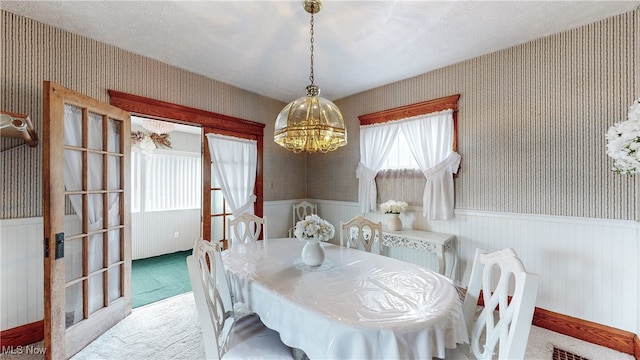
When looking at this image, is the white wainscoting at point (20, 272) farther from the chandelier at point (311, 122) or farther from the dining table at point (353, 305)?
the chandelier at point (311, 122)

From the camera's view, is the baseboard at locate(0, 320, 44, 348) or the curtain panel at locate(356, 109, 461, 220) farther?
the curtain panel at locate(356, 109, 461, 220)

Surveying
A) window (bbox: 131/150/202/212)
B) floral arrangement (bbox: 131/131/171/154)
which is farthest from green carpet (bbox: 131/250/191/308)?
floral arrangement (bbox: 131/131/171/154)

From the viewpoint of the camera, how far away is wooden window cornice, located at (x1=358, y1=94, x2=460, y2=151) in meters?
2.94

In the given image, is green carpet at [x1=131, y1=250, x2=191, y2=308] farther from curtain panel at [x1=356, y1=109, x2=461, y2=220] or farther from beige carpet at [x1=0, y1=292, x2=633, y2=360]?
curtain panel at [x1=356, y1=109, x2=461, y2=220]

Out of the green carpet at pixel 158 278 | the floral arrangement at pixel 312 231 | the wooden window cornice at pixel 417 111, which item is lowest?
the green carpet at pixel 158 278

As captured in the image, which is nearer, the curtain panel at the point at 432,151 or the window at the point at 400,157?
the curtain panel at the point at 432,151

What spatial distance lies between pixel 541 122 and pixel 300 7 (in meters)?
2.41

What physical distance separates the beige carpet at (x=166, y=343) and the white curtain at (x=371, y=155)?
210cm

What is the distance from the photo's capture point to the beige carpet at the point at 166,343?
2.00 meters

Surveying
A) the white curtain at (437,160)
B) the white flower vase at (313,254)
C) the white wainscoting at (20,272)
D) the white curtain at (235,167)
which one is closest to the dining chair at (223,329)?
the white flower vase at (313,254)

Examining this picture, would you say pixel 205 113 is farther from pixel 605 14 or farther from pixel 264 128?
pixel 605 14

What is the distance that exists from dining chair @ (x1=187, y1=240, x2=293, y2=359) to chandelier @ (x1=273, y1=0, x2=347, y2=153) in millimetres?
970

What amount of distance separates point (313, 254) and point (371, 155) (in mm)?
2163

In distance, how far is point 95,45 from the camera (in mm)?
2471
